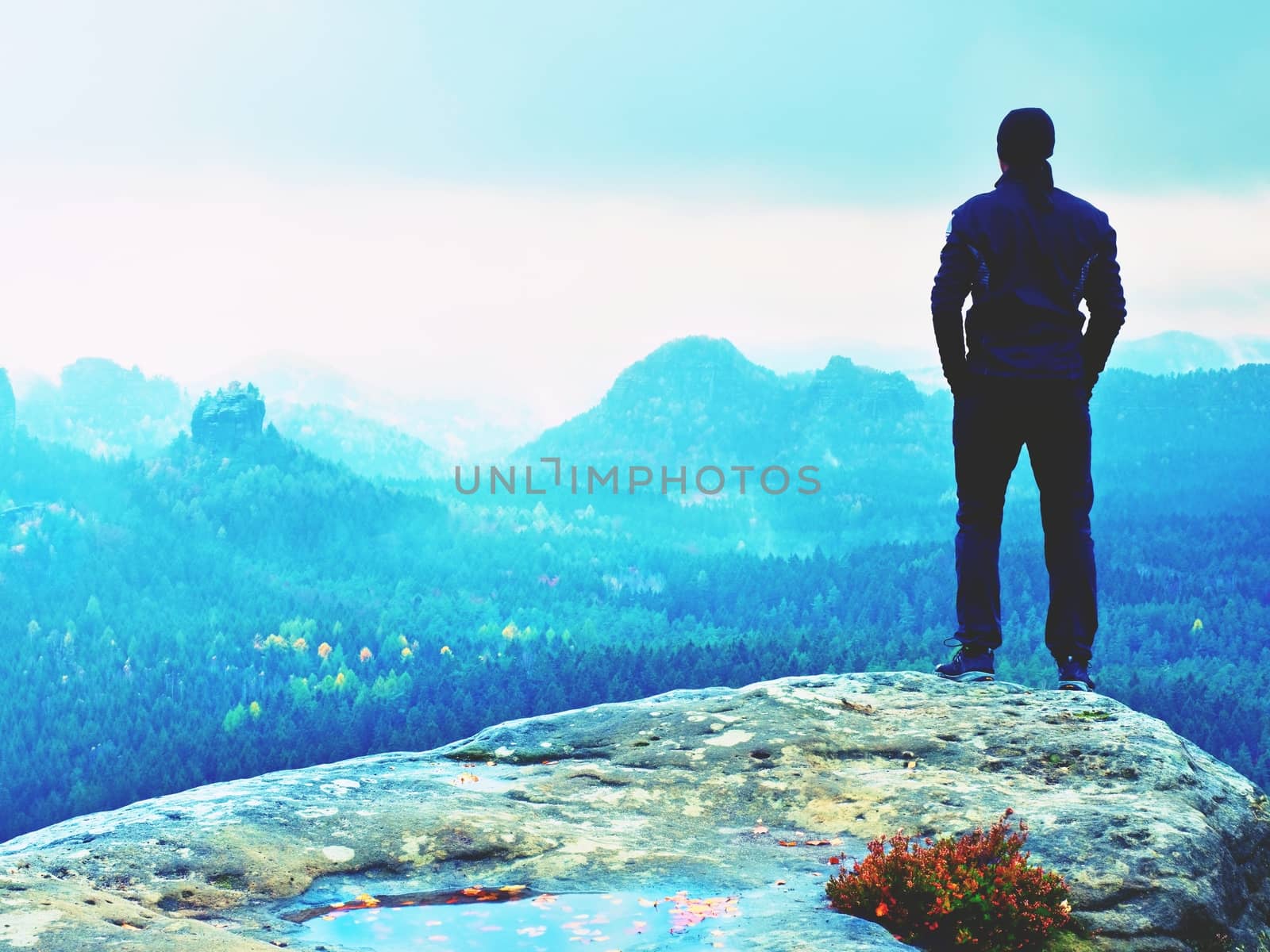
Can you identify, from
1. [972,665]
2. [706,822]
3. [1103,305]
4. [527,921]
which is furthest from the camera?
[972,665]

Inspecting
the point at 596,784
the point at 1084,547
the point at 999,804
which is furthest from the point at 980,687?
the point at 596,784

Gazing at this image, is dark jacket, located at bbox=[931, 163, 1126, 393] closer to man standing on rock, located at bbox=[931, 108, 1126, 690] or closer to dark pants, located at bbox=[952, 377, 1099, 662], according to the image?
man standing on rock, located at bbox=[931, 108, 1126, 690]

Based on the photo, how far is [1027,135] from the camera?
39.2 ft

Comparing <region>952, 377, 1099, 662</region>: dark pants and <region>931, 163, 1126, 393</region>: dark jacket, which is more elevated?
<region>931, 163, 1126, 393</region>: dark jacket

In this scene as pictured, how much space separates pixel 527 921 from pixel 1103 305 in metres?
7.97

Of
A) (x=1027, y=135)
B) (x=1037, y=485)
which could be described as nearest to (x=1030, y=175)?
(x=1027, y=135)

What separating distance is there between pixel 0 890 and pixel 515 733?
6.27 metres

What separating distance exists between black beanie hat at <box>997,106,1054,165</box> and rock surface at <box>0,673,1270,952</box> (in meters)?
5.28

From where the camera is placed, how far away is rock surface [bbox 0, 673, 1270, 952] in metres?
8.33

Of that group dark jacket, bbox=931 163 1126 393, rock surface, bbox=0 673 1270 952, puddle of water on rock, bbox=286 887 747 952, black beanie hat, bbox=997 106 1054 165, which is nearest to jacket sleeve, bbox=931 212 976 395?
dark jacket, bbox=931 163 1126 393

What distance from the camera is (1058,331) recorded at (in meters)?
11.9

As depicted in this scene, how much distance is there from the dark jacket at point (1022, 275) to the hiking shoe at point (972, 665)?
3.10 m

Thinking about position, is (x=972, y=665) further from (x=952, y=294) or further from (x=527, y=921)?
(x=527, y=921)

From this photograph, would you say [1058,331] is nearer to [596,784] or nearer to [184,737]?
[596,784]
